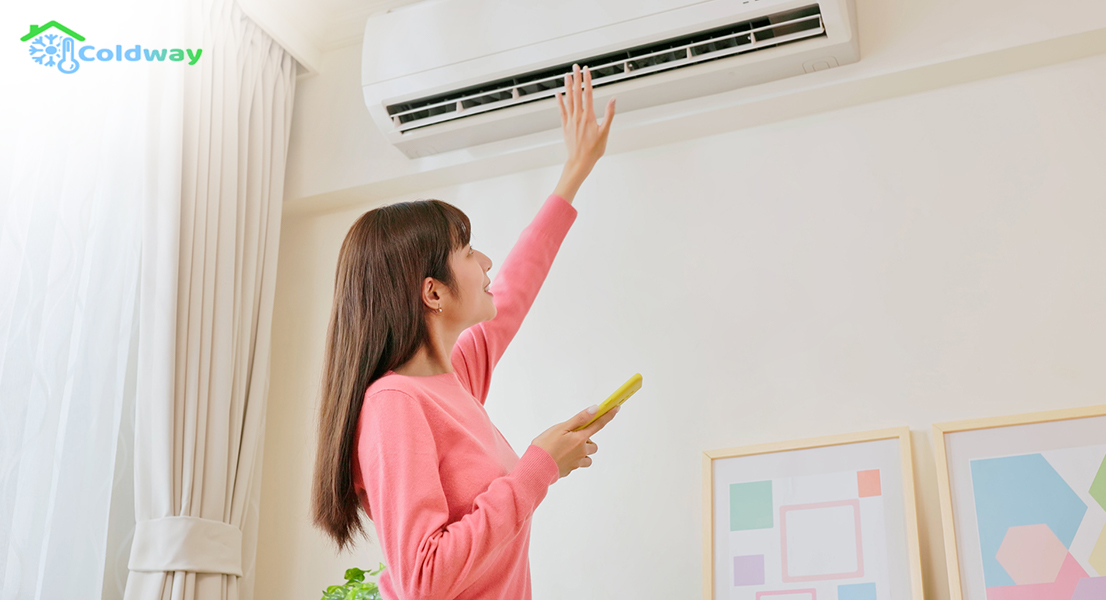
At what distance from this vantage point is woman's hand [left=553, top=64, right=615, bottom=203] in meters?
1.67

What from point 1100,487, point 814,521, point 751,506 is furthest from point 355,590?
point 1100,487

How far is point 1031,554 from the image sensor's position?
1651 mm

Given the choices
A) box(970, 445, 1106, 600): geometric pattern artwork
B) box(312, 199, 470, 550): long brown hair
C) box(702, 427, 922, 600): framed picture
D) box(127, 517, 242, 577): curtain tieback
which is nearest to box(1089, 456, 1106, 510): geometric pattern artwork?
box(970, 445, 1106, 600): geometric pattern artwork

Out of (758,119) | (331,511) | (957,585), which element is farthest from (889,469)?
(331,511)

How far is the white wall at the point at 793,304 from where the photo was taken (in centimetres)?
187

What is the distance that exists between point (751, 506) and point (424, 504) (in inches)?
40.5

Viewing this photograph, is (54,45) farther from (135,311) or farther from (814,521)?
(814,521)

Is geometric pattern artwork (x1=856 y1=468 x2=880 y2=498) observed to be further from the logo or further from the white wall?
the logo

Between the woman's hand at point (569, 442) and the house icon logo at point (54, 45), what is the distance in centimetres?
151

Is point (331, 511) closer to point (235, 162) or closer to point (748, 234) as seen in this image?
point (748, 234)

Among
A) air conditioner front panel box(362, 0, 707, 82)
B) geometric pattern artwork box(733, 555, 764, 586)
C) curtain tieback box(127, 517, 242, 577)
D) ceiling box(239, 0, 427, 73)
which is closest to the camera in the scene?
geometric pattern artwork box(733, 555, 764, 586)

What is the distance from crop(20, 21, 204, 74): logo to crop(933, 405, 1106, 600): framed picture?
6.41 ft

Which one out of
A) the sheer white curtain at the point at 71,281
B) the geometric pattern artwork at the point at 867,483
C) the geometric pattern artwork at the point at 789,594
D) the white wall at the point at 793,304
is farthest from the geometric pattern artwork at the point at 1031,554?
the sheer white curtain at the point at 71,281

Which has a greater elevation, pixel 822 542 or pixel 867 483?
pixel 867 483
